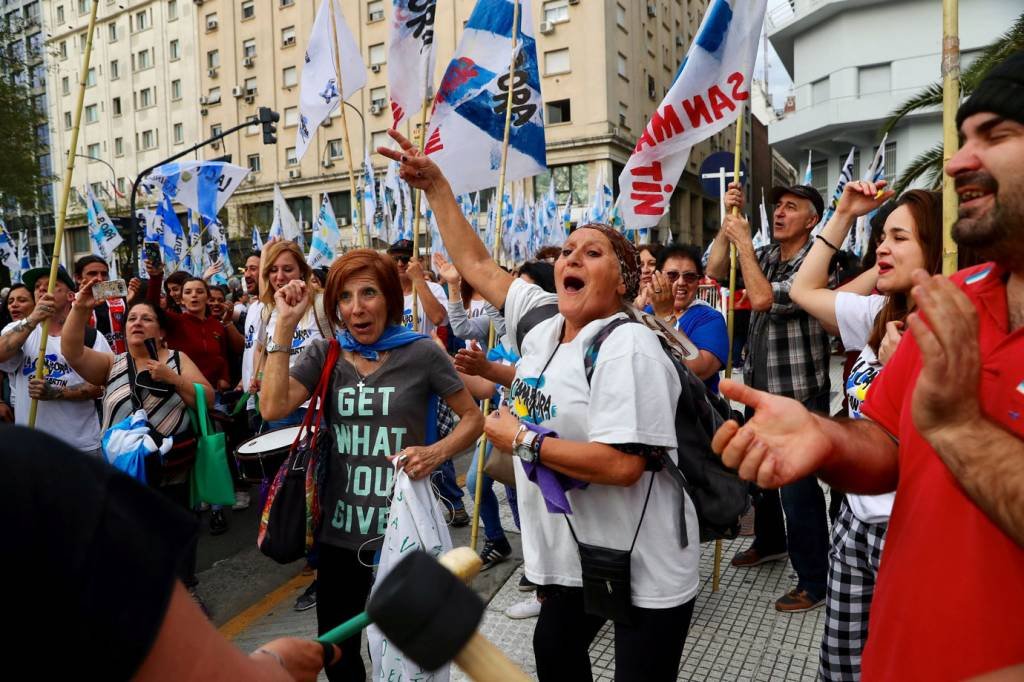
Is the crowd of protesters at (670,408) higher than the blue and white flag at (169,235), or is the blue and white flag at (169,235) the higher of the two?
the blue and white flag at (169,235)

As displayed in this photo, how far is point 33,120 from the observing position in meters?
20.7

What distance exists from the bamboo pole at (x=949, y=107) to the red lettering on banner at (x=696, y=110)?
2313 mm

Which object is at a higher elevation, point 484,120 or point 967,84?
point 967,84

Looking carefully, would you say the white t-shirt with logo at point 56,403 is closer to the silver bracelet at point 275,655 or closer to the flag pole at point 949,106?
the silver bracelet at point 275,655

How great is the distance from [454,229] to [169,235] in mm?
11713

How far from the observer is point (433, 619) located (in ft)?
3.13

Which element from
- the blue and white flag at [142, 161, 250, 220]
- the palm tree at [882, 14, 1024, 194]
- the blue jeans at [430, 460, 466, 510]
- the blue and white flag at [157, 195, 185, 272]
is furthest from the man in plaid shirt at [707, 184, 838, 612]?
the blue and white flag at [157, 195, 185, 272]

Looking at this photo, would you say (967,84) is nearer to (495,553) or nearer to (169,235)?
(495,553)

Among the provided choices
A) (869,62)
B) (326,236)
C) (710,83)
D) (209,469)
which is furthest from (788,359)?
(869,62)

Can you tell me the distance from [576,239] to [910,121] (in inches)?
1050

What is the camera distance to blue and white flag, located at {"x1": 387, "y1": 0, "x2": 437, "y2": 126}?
4996mm

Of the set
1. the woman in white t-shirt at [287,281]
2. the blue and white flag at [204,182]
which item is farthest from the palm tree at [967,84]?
the blue and white flag at [204,182]

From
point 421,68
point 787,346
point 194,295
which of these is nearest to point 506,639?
point 787,346

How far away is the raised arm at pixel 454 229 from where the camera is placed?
2.94 meters
